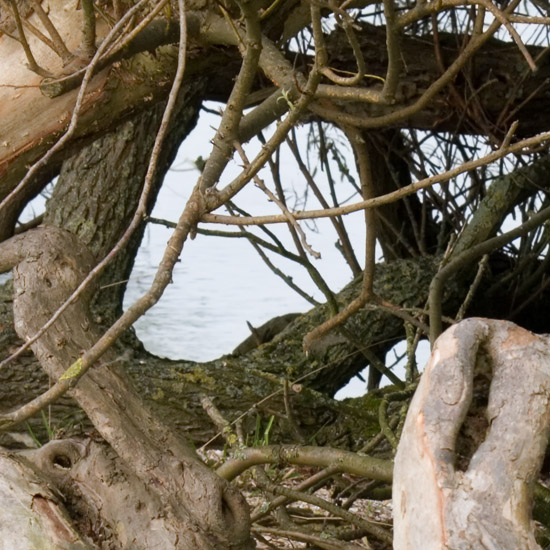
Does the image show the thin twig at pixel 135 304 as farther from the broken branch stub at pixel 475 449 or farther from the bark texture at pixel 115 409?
the broken branch stub at pixel 475 449

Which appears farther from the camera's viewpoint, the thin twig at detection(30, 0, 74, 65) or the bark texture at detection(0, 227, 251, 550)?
the thin twig at detection(30, 0, 74, 65)

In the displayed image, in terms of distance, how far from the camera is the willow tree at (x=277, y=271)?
0.93 metres

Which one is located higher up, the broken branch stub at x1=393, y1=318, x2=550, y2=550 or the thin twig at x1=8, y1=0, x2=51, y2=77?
the thin twig at x1=8, y1=0, x2=51, y2=77

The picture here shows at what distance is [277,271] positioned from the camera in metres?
2.17

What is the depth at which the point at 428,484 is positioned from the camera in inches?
33.1

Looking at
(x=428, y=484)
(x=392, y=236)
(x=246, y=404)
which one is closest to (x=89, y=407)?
(x=428, y=484)

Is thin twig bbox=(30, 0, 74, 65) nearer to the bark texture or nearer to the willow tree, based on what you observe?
the willow tree

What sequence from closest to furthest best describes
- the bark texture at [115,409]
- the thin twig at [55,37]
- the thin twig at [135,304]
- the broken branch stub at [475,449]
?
the broken branch stub at [475,449], the thin twig at [135,304], the bark texture at [115,409], the thin twig at [55,37]

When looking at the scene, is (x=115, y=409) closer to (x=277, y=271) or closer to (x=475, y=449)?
(x=475, y=449)

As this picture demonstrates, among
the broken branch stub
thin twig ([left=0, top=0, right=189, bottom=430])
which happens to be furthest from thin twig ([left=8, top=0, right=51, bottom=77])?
the broken branch stub

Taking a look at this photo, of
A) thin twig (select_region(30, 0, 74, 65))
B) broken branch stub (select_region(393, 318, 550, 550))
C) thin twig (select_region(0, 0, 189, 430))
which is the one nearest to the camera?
broken branch stub (select_region(393, 318, 550, 550))

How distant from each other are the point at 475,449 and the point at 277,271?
130cm

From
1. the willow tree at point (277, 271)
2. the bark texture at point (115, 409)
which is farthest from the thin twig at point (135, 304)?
the bark texture at point (115, 409)

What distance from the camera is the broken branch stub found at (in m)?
0.81
